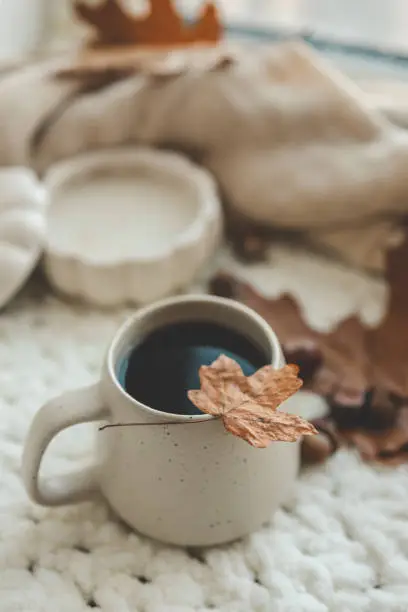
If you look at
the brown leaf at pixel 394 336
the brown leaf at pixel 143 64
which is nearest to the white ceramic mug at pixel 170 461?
the brown leaf at pixel 394 336

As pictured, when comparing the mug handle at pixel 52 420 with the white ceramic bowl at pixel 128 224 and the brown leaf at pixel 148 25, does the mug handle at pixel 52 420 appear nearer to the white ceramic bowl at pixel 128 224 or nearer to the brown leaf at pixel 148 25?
the white ceramic bowl at pixel 128 224

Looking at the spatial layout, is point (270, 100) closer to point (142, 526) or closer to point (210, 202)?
point (210, 202)

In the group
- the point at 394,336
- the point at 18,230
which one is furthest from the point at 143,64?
the point at 394,336

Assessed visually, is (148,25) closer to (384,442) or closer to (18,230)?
(18,230)

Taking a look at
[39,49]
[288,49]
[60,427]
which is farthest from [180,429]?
[39,49]

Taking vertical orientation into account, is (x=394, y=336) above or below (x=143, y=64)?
below

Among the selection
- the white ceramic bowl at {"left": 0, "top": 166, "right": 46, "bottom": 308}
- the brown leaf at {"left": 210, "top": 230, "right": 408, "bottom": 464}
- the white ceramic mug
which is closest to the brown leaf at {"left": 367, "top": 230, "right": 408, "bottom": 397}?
the brown leaf at {"left": 210, "top": 230, "right": 408, "bottom": 464}
